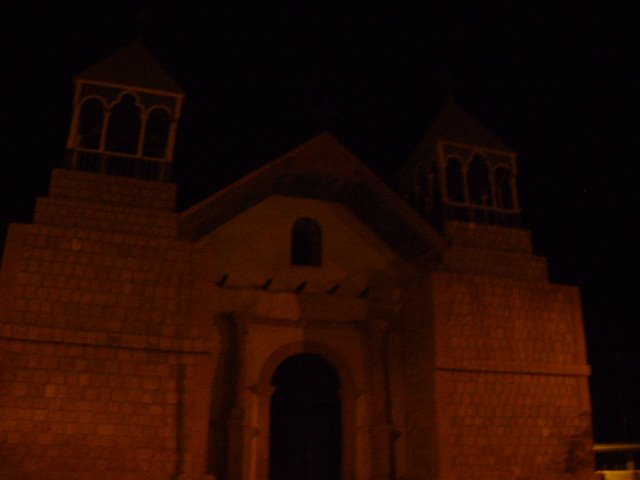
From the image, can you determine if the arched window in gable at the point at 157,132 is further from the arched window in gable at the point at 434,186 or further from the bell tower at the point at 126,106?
the arched window in gable at the point at 434,186

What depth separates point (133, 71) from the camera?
1477 centimetres

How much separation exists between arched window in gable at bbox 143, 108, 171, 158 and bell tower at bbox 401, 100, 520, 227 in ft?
21.9

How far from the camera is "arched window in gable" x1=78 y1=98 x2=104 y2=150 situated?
15547 mm

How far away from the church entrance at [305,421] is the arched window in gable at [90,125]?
7.34 meters

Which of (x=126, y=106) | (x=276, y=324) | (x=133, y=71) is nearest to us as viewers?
(x=276, y=324)

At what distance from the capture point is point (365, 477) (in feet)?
45.6

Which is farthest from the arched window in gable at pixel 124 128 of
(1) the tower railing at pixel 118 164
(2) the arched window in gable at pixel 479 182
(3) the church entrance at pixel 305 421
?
(2) the arched window in gable at pixel 479 182

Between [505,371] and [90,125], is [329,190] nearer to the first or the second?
[505,371]

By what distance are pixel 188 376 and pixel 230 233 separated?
407 centimetres

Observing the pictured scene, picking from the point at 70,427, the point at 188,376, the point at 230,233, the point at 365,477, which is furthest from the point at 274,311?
the point at 70,427

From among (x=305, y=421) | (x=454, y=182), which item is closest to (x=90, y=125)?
(x=305, y=421)

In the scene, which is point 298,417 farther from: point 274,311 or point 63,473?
point 63,473

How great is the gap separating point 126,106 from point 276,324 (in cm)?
644

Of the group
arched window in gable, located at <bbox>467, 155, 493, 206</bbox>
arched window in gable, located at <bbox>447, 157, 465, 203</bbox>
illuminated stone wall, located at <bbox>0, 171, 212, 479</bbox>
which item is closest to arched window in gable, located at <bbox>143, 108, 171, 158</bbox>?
illuminated stone wall, located at <bbox>0, 171, 212, 479</bbox>
